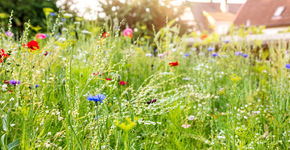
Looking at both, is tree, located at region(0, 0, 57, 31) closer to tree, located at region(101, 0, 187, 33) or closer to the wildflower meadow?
tree, located at region(101, 0, 187, 33)

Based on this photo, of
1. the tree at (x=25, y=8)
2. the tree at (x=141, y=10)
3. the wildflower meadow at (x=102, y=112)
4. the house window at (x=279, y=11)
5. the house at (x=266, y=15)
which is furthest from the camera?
the house window at (x=279, y=11)

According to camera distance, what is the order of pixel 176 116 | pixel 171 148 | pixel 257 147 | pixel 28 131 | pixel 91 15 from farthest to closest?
pixel 91 15 → pixel 176 116 → pixel 171 148 → pixel 257 147 → pixel 28 131

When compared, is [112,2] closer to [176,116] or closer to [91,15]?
[91,15]

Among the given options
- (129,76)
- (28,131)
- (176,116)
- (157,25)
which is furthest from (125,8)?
(28,131)

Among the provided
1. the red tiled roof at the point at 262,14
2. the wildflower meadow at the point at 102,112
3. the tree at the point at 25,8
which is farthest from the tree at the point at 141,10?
the red tiled roof at the point at 262,14

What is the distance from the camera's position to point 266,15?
1631 centimetres

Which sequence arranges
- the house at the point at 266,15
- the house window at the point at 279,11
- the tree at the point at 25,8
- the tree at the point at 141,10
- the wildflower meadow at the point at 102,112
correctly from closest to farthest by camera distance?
1. the wildflower meadow at the point at 102,112
2. the tree at the point at 25,8
3. the tree at the point at 141,10
4. the house at the point at 266,15
5. the house window at the point at 279,11

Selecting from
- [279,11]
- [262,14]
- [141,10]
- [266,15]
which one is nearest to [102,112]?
[141,10]

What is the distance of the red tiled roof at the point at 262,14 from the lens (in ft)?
47.8

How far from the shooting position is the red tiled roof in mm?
14569

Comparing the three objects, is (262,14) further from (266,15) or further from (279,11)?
(279,11)

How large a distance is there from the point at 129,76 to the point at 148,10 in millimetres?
4090

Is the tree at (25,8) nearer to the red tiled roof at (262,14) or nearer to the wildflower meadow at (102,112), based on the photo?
the wildflower meadow at (102,112)

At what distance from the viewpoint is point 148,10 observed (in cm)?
641
